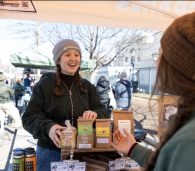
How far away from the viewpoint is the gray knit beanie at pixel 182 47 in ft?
2.35

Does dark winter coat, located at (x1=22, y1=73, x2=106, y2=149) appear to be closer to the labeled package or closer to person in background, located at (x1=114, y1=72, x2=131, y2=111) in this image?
the labeled package

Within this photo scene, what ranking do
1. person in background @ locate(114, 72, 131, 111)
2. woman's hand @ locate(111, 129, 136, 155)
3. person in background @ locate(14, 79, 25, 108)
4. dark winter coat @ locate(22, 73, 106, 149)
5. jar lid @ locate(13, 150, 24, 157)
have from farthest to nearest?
person in background @ locate(14, 79, 25, 108) < person in background @ locate(114, 72, 131, 111) < dark winter coat @ locate(22, 73, 106, 149) < jar lid @ locate(13, 150, 24, 157) < woman's hand @ locate(111, 129, 136, 155)

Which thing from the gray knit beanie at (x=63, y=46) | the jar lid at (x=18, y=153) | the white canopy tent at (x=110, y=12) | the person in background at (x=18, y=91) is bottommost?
the person in background at (x=18, y=91)

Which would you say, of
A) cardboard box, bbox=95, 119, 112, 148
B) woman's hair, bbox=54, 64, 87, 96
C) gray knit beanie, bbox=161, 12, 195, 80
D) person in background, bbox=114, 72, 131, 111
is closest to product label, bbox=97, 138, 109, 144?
cardboard box, bbox=95, 119, 112, 148

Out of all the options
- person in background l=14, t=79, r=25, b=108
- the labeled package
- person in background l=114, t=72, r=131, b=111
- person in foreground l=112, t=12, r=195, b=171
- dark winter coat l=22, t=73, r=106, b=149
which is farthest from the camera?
A: person in background l=14, t=79, r=25, b=108

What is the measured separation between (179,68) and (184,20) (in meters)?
0.12

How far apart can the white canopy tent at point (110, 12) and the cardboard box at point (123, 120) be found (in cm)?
55

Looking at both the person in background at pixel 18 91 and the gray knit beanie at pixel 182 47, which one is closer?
the gray knit beanie at pixel 182 47

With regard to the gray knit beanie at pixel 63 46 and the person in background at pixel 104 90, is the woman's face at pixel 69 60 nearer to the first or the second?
the gray knit beanie at pixel 63 46

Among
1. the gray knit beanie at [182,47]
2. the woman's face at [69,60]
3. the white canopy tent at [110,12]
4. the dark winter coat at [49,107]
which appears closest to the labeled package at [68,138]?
the dark winter coat at [49,107]

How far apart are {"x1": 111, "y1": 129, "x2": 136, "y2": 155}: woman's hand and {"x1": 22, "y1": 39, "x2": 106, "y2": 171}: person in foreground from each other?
0.29 meters

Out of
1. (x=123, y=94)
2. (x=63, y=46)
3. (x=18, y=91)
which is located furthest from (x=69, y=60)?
(x=18, y=91)

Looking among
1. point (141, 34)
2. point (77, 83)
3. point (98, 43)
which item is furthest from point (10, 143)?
point (141, 34)

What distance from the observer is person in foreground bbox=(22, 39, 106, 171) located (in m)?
1.63
